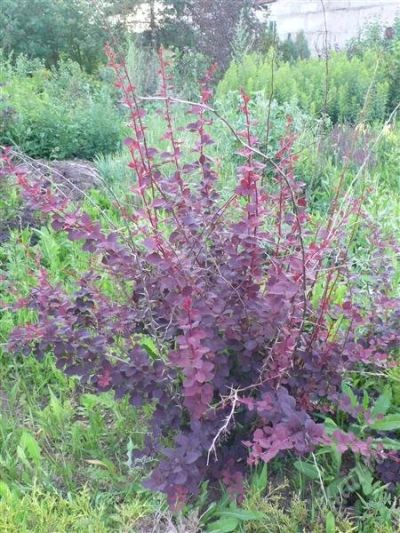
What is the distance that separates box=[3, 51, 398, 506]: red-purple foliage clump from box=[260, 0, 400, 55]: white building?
15.3 m

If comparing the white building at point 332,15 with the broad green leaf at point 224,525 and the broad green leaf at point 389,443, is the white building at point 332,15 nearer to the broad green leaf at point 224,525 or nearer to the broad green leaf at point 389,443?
the broad green leaf at point 389,443

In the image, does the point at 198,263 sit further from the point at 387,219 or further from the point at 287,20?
the point at 287,20

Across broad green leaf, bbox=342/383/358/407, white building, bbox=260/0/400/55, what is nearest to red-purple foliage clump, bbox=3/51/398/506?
broad green leaf, bbox=342/383/358/407

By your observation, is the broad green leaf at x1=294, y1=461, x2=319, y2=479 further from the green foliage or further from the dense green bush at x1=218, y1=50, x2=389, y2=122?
the green foliage

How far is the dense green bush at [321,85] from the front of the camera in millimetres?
6871

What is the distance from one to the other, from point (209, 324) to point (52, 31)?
12.6 m

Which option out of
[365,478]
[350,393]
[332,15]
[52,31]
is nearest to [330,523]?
[365,478]

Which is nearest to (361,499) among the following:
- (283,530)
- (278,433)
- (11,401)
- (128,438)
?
(283,530)

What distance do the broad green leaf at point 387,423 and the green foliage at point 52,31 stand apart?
11.7 m

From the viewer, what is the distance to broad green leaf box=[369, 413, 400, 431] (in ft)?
6.49

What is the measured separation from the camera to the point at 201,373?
1796mm

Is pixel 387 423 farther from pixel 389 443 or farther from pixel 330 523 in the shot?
pixel 330 523

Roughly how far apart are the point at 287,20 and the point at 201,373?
18944mm

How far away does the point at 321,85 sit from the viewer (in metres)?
7.29
